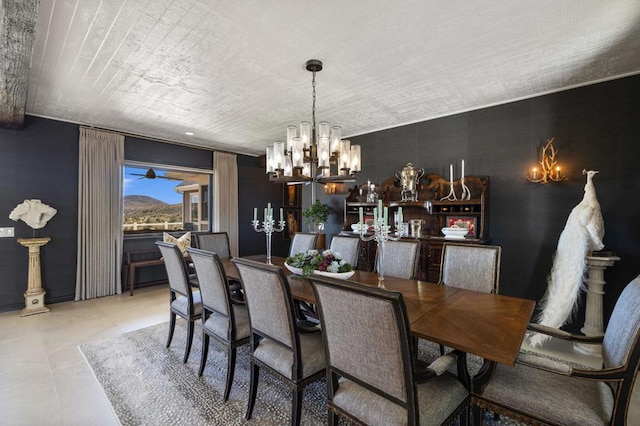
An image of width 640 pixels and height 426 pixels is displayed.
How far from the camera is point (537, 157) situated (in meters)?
3.54

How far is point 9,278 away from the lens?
13.4 feet

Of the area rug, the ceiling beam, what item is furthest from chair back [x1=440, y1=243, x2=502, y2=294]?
the ceiling beam

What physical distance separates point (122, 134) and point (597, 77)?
21.5 ft

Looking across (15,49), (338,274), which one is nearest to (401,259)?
(338,274)

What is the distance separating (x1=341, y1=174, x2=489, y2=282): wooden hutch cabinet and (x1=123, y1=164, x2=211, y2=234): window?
365 cm

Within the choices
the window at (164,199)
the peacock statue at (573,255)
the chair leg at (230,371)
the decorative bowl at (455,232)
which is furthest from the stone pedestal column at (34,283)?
the peacock statue at (573,255)

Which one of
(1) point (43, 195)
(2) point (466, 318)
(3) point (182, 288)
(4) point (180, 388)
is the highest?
(1) point (43, 195)

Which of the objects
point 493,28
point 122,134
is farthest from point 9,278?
point 493,28

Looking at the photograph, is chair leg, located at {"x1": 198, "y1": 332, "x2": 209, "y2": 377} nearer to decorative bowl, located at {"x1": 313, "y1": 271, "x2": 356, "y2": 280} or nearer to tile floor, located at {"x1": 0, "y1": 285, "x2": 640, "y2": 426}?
tile floor, located at {"x1": 0, "y1": 285, "x2": 640, "y2": 426}

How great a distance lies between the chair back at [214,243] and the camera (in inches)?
152

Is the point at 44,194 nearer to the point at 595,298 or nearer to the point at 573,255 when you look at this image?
the point at 573,255

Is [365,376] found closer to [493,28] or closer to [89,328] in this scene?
[493,28]

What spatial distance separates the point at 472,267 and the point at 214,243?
10.3 ft

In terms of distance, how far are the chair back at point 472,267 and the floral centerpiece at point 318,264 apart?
0.91 metres
